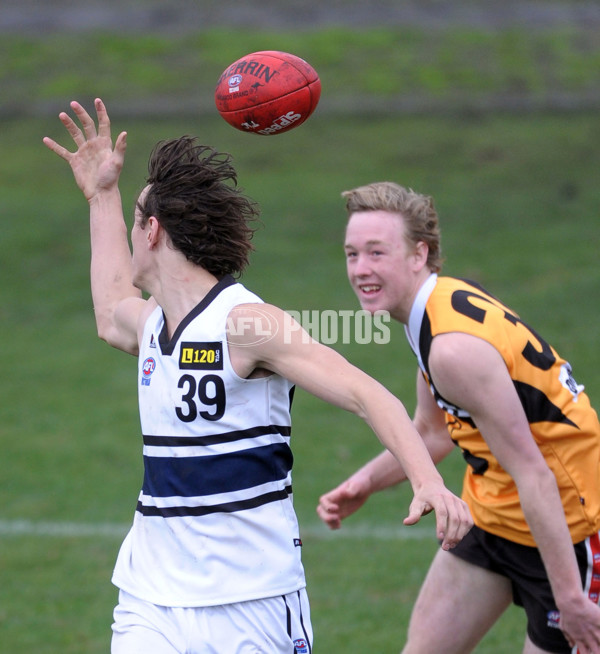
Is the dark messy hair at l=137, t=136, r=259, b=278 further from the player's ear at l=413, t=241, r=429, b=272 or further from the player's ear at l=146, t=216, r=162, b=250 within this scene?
the player's ear at l=413, t=241, r=429, b=272

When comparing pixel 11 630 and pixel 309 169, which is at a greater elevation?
pixel 309 169

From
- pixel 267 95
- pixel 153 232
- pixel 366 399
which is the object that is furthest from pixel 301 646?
pixel 267 95

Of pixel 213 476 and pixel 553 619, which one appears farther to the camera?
pixel 553 619

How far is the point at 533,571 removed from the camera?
3900 millimetres

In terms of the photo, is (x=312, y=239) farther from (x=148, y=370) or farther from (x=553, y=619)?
(x=148, y=370)

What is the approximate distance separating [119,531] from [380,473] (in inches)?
149

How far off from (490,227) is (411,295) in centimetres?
1236

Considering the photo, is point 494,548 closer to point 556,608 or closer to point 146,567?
point 556,608

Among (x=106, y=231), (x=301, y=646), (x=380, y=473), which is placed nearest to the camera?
(x=301, y=646)

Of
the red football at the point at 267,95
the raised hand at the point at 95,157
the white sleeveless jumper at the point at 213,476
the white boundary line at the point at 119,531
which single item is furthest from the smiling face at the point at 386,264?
the white boundary line at the point at 119,531

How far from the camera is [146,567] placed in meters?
3.25

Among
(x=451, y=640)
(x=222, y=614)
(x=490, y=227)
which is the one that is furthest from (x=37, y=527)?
(x=490, y=227)

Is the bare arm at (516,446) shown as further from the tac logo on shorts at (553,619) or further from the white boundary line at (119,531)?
the white boundary line at (119,531)

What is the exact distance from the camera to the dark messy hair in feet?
10.9
